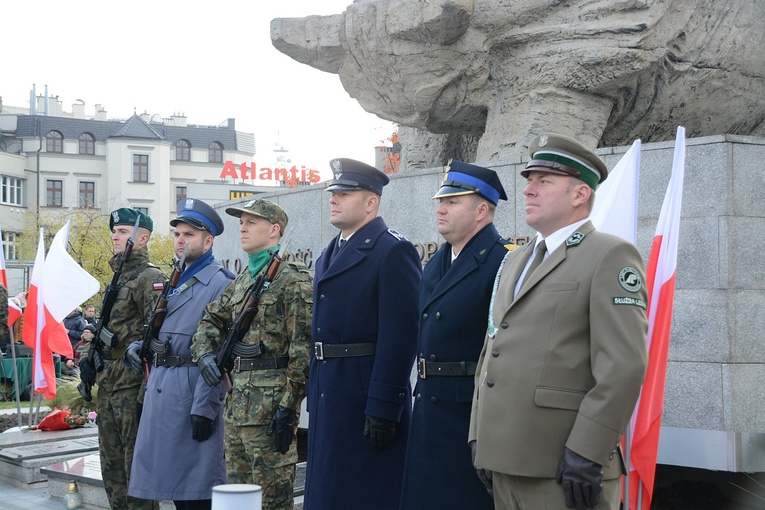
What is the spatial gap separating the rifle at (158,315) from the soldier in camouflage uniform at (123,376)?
21 cm

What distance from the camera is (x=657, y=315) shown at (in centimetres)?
442

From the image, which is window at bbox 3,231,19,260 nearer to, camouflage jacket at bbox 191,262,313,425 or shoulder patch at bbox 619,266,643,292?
camouflage jacket at bbox 191,262,313,425

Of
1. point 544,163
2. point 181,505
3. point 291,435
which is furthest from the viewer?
point 181,505

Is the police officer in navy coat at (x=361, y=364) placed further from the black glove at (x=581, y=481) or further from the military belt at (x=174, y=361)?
the black glove at (x=581, y=481)

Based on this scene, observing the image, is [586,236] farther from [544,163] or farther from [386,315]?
[386,315]

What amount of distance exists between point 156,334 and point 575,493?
11.4 feet

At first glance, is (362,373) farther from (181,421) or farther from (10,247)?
(10,247)

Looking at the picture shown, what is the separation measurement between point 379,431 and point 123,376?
2.46 m

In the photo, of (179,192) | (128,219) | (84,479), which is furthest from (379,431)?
(179,192)

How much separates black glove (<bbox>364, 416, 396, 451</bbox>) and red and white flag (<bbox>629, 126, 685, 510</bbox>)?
1077mm

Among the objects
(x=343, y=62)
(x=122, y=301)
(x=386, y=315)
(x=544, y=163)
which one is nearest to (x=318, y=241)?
(x=343, y=62)

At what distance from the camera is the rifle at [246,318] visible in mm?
5176

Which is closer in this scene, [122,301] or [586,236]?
[586,236]

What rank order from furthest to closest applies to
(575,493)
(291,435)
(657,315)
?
(291,435) < (657,315) < (575,493)
